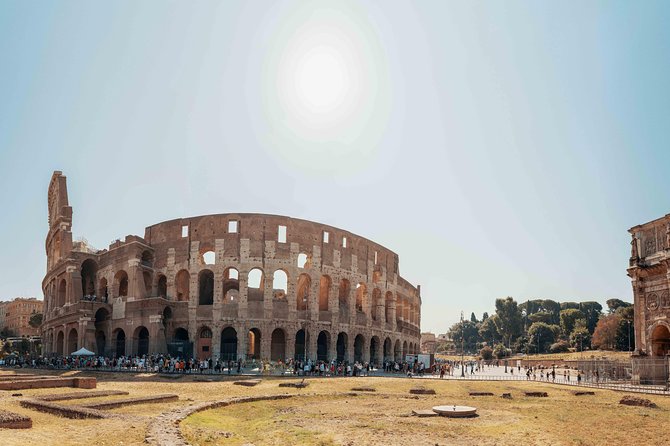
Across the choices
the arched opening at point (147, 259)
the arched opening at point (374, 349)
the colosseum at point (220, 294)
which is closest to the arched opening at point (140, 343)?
the colosseum at point (220, 294)

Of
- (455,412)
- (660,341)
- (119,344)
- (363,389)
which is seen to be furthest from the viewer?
(119,344)

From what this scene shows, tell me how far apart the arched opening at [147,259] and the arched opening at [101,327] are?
5.91 metres

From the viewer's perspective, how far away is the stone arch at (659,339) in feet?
127

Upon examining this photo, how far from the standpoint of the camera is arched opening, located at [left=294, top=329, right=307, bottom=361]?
52.0m

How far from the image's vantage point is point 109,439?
12742mm

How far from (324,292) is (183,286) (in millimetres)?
13805

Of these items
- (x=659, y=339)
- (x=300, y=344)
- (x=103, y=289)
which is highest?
(x=103, y=289)

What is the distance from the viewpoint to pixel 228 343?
167 ft

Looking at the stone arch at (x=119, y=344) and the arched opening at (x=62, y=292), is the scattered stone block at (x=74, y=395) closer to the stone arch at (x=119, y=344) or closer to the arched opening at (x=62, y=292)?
the stone arch at (x=119, y=344)

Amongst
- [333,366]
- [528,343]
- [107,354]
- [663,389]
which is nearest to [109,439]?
[663,389]

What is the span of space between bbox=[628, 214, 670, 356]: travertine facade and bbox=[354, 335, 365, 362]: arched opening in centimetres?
2633

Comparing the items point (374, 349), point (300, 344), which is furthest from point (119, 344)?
point (374, 349)

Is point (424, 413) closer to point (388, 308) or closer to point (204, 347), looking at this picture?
point (204, 347)

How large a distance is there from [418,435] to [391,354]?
5055 cm
